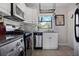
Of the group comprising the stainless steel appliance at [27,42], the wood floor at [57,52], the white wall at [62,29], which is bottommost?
the wood floor at [57,52]

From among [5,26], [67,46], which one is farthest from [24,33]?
[67,46]

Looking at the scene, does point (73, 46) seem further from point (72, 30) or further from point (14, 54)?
point (14, 54)

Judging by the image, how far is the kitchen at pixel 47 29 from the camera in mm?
1205

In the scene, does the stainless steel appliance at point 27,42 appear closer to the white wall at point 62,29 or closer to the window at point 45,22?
the window at point 45,22

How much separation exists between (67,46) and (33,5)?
524mm

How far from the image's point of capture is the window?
1243 millimetres

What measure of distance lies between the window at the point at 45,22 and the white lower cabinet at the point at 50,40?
0.11 metres

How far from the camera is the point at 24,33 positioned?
4.33 feet

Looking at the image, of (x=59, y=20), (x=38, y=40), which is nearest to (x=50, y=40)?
(x=38, y=40)

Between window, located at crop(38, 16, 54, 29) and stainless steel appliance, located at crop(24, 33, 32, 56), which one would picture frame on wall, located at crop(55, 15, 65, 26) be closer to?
window, located at crop(38, 16, 54, 29)

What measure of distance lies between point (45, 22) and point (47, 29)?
0.08m

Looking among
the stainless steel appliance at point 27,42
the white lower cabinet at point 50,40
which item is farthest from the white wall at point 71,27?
the stainless steel appliance at point 27,42

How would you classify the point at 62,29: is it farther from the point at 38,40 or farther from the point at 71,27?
the point at 38,40

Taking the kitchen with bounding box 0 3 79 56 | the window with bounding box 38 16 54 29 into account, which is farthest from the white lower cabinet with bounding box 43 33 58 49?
the window with bounding box 38 16 54 29
